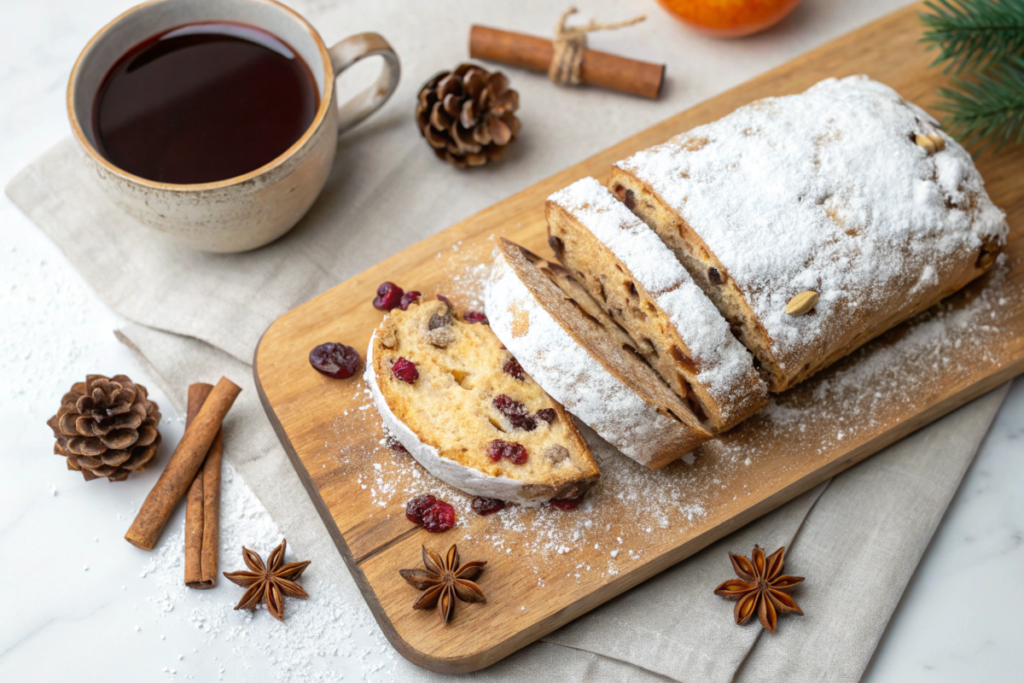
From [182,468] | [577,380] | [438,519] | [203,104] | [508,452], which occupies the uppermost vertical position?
[203,104]

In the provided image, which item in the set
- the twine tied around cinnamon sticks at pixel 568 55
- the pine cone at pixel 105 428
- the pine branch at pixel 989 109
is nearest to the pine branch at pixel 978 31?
the pine branch at pixel 989 109

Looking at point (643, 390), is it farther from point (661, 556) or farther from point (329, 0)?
point (329, 0)

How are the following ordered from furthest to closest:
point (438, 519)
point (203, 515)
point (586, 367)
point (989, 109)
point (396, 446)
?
1. point (989, 109)
2. point (203, 515)
3. point (396, 446)
4. point (438, 519)
5. point (586, 367)

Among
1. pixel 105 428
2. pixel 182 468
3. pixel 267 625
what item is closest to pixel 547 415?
pixel 267 625

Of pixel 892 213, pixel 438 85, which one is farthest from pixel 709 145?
pixel 438 85

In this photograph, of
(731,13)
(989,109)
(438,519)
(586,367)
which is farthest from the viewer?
(731,13)

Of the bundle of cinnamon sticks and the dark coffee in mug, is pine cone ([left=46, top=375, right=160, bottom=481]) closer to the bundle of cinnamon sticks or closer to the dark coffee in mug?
the bundle of cinnamon sticks

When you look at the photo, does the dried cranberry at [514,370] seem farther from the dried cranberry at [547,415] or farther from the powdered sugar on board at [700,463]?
the powdered sugar on board at [700,463]

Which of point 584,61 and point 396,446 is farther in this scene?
point 584,61

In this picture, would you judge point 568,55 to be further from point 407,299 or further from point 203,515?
point 203,515
